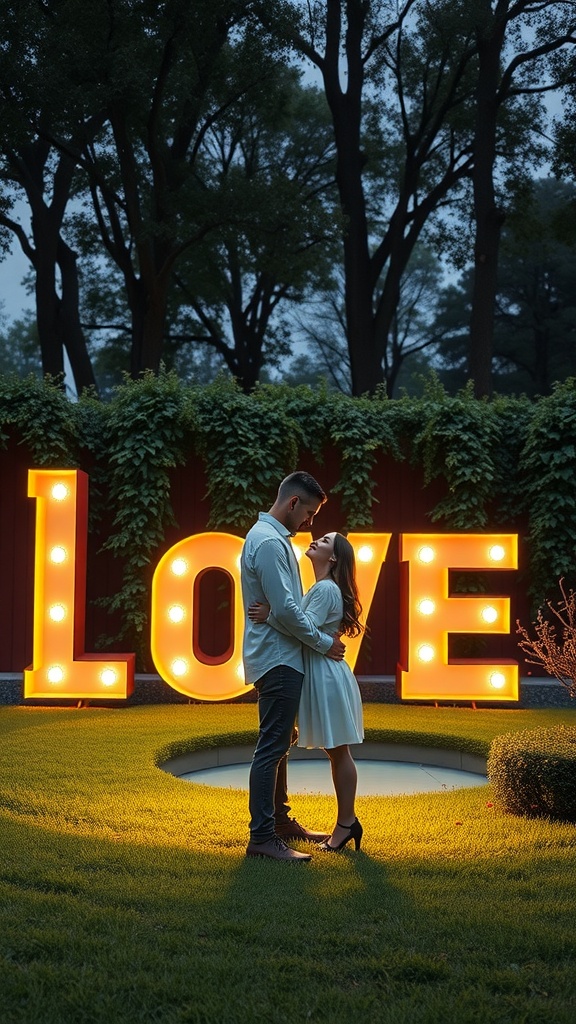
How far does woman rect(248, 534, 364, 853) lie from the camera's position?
4.79m

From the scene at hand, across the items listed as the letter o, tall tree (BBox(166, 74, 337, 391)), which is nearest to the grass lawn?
the letter o

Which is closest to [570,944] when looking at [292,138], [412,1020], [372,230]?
[412,1020]

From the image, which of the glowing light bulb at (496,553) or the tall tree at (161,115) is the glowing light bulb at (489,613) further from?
the tall tree at (161,115)

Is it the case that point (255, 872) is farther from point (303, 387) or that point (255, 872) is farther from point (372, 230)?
point (372, 230)

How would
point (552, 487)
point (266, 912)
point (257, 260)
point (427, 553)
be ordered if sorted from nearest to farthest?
point (266, 912) < point (427, 553) < point (552, 487) < point (257, 260)

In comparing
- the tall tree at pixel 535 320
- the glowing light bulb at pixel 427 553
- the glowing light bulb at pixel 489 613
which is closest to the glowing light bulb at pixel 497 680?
the glowing light bulb at pixel 489 613

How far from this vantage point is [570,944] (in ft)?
11.5

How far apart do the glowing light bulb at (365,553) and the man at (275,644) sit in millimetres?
4644

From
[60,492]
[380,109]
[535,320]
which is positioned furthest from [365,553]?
[535,320]

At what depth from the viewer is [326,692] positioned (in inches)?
191

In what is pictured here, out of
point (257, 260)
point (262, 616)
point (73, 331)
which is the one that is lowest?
point (262, 616)

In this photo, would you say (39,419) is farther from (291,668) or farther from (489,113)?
(489,113)

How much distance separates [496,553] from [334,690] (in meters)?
5.34

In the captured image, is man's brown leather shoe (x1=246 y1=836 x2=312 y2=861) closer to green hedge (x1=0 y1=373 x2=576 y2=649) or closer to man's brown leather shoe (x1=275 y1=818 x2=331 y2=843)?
man's brown leather shoe (x1=275 y1=818 x2=331 y2=843)
